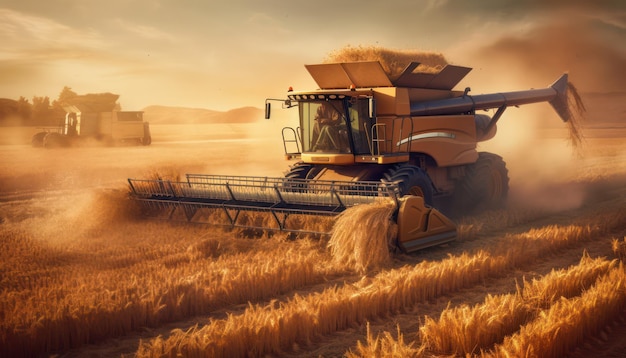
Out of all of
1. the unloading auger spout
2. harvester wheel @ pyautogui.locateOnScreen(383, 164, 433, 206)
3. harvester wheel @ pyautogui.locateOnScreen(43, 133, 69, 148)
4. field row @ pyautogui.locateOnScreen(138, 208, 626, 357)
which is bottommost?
field row @ pyautogui.locateOnScreen(138, 208, 626, 357)

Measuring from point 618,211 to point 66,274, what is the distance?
799 centimetres

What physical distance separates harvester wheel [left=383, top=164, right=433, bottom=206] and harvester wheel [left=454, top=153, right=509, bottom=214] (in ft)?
6.87

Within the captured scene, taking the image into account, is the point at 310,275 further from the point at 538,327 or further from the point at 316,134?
the point at 316,134

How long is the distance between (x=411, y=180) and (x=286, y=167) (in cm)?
1044

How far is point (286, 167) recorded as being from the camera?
1894 cm

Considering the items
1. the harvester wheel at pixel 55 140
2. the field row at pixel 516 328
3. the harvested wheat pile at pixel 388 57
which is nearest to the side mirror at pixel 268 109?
the harvested wheat pile at pixel 388 57

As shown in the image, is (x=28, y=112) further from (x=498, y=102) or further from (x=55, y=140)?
(x=498, y=102)

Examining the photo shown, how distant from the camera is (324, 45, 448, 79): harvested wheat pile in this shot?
32.6ft

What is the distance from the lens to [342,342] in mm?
4441

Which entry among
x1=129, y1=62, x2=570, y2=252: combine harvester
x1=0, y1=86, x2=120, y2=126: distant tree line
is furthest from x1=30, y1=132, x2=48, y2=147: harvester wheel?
x1=129, y1=62, x2=570, y2=252: combine harvester

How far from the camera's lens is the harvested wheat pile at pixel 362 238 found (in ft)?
21.7

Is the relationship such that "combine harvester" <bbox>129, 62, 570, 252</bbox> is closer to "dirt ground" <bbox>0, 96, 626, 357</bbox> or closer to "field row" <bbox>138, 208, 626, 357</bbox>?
"dirt ground" <bbox>0, 96, 626, 357</bbox>

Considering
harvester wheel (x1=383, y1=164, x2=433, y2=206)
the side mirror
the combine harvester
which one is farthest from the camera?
the side mirror

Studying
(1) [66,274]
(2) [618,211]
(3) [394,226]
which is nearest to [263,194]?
(3) [394,226]
